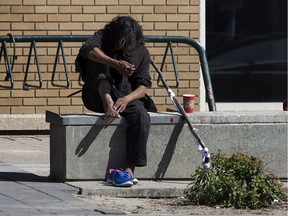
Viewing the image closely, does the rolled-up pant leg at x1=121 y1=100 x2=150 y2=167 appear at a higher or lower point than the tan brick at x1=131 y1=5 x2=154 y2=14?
lower

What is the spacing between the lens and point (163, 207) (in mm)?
7938

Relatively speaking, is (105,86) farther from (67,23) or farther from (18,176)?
(67,23)

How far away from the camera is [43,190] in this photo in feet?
26.9

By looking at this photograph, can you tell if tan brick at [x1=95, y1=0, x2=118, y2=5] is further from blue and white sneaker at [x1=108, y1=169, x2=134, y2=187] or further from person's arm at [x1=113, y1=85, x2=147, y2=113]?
blue and white sneaker at [x1=108, y1=169, x2=134, y2=187]

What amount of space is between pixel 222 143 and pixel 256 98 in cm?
457

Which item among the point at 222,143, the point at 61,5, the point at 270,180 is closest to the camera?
the point at 270,180

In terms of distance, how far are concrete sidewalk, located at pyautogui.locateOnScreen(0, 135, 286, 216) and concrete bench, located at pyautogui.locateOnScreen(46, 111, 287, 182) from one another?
126mm

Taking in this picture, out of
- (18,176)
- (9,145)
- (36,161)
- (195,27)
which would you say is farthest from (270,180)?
(195,27)

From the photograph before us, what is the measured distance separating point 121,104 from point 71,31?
4.12 metres

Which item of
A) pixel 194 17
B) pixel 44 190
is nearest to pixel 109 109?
pixel 44 190

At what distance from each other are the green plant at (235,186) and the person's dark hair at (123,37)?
3.94 feet

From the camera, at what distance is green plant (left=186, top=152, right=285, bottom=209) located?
7977 millimetres

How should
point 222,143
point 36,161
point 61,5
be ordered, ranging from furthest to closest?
point 61,5 → point 36,161 → point 222,143

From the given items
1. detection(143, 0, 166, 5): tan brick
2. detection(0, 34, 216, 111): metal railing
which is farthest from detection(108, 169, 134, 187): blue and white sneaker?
detection(143, 0, 166, 5): tan brick
